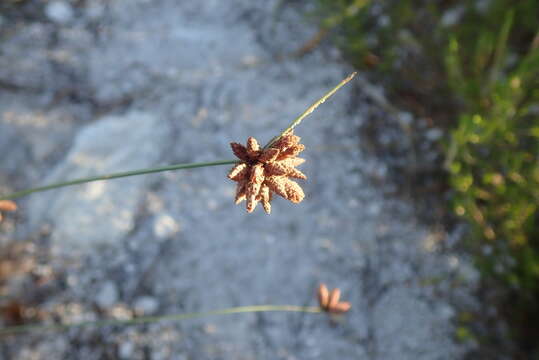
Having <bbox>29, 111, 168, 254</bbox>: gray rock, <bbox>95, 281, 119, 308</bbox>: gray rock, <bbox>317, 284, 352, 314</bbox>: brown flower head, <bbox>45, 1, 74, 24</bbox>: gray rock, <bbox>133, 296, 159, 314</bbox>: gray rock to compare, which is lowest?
<bbox>317, 284, 352, 314</bbox>: brown flower head

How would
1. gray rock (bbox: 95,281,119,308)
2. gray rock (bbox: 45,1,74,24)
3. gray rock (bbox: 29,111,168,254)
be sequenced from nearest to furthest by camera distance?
gray rock (bbox: 95,281,119,308)
gray rock (bbox: 29,111,168,254)
gray rock (bbox: 45,1,74,24)

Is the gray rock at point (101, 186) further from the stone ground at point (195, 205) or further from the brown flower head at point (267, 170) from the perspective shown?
the brown flower head at point (267, 170)

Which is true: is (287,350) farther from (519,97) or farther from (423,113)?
(519,97)

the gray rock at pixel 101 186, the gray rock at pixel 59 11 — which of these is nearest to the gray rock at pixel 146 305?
the gray rock at pixel 101 186

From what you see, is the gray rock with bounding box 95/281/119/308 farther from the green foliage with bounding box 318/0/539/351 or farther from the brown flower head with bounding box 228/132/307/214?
the green foliage with bounding box 318/0/539/351

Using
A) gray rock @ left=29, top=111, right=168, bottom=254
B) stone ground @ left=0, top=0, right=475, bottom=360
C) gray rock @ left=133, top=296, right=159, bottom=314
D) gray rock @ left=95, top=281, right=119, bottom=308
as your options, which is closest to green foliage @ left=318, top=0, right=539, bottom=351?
stone ground @ left=0, top=0, right=475, bottom=360

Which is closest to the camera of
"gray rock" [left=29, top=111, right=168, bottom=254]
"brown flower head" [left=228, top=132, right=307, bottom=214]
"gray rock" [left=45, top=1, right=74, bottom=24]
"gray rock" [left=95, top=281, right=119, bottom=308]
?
"brown flower head" [left=228, top=132, right=307, bottom=214]
